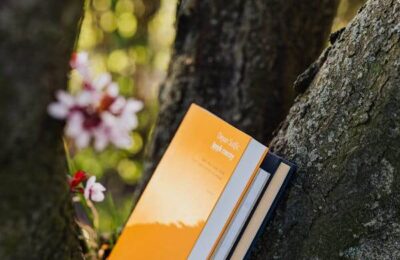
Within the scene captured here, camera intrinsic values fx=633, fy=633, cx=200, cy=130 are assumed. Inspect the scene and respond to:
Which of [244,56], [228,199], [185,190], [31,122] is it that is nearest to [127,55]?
[244,56]

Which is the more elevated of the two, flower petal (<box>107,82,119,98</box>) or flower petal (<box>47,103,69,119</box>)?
flower petal (<box>107,82,119,98</box>)

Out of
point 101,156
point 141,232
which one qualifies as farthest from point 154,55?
point 141,232

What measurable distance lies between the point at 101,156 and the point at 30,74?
3.15 metres

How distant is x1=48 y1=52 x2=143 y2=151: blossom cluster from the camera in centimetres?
76

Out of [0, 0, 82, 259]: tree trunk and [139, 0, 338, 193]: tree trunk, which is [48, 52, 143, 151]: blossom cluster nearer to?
[0, 0, 82, 259]: tree trunk

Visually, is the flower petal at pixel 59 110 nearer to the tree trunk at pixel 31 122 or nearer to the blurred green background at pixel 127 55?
the tree trunk at pixel 31 122

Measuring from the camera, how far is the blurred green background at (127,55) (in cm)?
355

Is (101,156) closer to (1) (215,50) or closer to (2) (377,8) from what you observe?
(1) (215,50)

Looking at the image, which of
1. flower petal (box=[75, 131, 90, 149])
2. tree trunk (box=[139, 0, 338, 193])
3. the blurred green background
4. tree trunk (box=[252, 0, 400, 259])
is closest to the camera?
flower petal (box=[75, 131, 90, 149])

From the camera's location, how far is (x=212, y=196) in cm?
118

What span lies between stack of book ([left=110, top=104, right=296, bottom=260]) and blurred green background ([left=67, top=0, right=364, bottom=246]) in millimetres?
2105

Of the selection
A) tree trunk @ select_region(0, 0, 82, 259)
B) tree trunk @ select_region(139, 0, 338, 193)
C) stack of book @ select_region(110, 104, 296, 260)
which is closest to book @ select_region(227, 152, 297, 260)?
stack of book @ select_region(110, 104, 296, 260)

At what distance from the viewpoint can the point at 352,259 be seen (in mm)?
1141

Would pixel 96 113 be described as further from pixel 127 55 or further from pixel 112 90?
pixel 127 55
